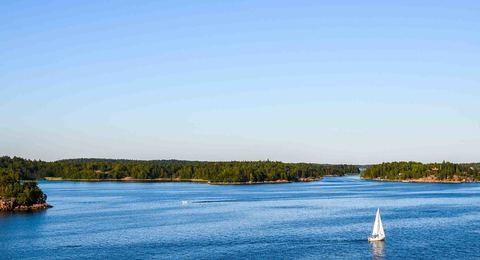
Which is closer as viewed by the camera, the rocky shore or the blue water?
the blue water

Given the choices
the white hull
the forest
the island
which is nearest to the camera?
the white hull

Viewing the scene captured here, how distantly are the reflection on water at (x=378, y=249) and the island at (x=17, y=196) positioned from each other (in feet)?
306

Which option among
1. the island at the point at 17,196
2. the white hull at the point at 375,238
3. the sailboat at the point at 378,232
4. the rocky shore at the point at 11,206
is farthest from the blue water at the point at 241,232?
the rocky shore at the point at 11,206

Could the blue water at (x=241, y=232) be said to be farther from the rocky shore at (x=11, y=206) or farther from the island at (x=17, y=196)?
the rocky shore at (x=11, y=206)

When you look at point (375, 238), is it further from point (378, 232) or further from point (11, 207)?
point (11, 207)

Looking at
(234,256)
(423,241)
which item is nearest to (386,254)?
(423,241)

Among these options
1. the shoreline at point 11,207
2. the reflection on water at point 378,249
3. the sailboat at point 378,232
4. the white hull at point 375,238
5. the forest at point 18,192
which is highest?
the forest at point 18,192

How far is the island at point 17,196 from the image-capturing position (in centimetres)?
15275

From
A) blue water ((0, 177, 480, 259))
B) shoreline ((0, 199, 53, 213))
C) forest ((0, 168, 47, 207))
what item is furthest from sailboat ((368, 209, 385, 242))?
forest ((0, 168, 47, 207))

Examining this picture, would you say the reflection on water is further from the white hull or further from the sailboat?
the sailboat

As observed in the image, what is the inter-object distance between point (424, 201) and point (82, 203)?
9833cm

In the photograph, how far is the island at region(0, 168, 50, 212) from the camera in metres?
153

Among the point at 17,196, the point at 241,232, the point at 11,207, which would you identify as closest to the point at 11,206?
the point at 11,207

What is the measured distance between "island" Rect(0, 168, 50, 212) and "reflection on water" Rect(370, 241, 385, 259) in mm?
93199
